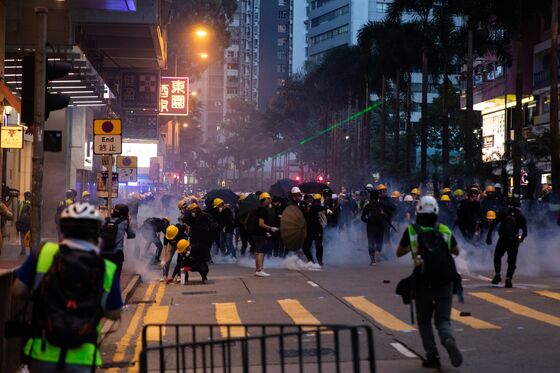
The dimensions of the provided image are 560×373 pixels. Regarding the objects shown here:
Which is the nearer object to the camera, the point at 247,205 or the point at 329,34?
the point at 247,205

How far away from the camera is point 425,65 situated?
5731 centimetres

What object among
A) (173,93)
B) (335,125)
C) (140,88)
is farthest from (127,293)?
(335,125)

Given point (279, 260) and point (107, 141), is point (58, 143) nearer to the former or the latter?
point (107, 141)

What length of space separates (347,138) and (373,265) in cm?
7368

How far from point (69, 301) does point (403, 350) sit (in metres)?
5.99

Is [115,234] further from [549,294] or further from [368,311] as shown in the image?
[549,294]

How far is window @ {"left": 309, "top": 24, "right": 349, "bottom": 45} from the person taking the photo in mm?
156750

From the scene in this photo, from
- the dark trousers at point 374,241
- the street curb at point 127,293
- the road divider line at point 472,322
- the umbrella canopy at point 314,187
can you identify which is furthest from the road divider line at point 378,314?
the umbrella canopy at point 314,187

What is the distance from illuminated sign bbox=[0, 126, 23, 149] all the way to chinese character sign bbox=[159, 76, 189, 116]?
2562 cm

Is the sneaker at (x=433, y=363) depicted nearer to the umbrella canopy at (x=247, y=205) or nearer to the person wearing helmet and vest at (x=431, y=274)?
the person wearing helmet and vest at (x=431, y=274)

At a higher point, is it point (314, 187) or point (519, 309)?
point (314, 187)

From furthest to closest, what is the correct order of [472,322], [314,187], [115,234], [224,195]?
1. [224,195]
2. [314,187]
3. [115,234]
4. [472,322]

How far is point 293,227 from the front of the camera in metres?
22.4

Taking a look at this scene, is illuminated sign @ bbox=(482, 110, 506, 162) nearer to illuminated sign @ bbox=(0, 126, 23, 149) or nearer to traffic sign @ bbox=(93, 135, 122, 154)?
illuminated sign @ bbox=(0, 126, 23, 149)
